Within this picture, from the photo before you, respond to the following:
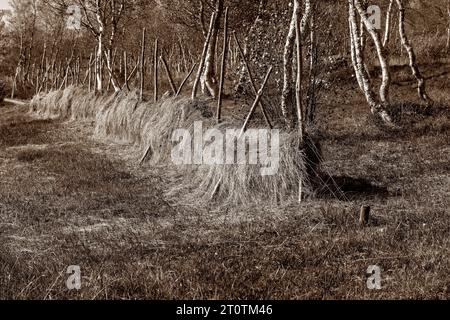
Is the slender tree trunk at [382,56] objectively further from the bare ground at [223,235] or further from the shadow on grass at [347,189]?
the shadow on grass at [347,189]

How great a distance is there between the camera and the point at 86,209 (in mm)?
8008

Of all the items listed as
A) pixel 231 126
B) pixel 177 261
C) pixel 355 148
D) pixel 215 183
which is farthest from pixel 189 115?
pixel 177 261

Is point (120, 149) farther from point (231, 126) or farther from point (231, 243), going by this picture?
point (231, 243)

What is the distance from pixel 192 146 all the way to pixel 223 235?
3.79 m

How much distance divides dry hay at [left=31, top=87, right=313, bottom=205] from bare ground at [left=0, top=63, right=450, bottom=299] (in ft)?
1.17

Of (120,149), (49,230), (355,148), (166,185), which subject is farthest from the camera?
(120,149)

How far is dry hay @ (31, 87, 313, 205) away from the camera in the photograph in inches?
324

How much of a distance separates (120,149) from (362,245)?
8312mm

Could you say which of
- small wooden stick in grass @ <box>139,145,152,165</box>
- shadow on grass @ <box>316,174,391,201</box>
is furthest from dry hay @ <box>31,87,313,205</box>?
shadow on grass @ <box>316,174,391,201</box>

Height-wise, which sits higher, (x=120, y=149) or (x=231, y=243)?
(x=120, y=149)

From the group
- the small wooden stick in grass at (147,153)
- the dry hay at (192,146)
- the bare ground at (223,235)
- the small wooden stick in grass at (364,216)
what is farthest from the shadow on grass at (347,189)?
the small wooden stick in grass at (147,153)

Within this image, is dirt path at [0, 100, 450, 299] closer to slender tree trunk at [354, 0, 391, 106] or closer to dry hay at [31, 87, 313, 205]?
dry hay at [31, 87, 313, 205]

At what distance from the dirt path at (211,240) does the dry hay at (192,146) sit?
416 millimetres

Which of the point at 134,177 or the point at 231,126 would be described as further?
the point at 134,177
